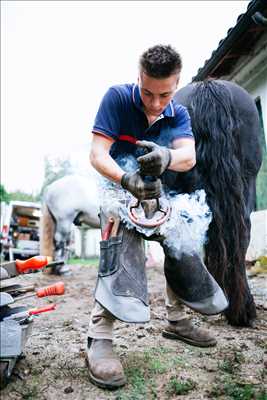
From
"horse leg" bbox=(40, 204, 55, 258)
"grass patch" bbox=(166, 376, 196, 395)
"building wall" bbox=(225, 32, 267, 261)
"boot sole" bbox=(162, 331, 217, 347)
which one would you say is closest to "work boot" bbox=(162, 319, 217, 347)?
"boot sole" bbox=(162, 331, 217, 347)

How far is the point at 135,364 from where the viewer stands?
1642 mm

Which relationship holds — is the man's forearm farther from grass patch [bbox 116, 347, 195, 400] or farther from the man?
grass patch [bbox 116, 347, 195, 400]

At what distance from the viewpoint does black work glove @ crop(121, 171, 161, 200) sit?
1492 millimetres

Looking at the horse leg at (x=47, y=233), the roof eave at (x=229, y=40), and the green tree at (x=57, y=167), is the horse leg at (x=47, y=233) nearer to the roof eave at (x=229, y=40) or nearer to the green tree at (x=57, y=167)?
the roof eave at (x=229, y=40)

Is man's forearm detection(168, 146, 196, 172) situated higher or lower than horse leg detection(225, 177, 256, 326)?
higher

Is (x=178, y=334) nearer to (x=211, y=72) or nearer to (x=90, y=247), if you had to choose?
(x=211, y=72)

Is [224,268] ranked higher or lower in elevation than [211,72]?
lower

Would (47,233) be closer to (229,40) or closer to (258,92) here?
(258,92)

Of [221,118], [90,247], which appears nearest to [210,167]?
[221,118]

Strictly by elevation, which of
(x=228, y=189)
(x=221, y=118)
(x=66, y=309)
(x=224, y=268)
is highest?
(x=221, y=118)

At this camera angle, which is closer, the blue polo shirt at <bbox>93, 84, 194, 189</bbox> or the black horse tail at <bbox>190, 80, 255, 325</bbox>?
the blue polo shirt at <bbox>93, 84, 194, 189</bbox>

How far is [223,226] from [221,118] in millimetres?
653

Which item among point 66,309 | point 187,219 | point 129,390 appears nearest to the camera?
point 129,390

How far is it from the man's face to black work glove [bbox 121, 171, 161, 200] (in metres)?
0.36
